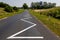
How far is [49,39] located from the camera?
9766mm

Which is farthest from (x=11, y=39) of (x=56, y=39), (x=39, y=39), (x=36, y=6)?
(x=36, y=6)

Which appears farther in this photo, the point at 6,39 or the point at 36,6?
the point at 36,6

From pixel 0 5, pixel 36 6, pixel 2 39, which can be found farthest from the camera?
pixel 36 6

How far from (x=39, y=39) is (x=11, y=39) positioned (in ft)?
5.27

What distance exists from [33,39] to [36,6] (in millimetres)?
162377

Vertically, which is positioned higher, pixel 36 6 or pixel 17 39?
pixel 17 39

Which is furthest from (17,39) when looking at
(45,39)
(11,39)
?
(45,39)

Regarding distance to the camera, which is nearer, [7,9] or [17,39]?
[17,39]

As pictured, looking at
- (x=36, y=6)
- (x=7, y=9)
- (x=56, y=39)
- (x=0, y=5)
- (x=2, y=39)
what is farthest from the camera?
(x=36, y=6)

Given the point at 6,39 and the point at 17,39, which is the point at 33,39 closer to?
the point at 17,39

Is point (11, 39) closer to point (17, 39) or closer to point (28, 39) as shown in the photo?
point (17, 39)

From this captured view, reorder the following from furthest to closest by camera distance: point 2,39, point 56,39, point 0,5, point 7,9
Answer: point 0,5, point 7,9, point 56,39, point 2,39

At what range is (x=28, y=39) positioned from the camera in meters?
9.58

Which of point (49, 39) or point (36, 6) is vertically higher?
point (49, 39)
